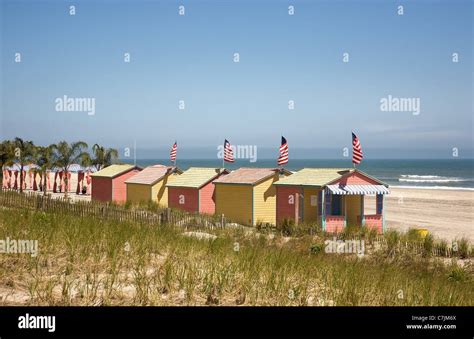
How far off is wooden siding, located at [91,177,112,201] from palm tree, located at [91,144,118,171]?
13335 mm

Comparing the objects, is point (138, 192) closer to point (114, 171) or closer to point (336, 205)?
point (114, 171)

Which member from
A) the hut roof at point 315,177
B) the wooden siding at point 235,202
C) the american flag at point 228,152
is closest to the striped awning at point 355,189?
the hut roof at point 315,177

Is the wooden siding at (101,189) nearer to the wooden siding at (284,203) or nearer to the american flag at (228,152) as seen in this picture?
the american flag at (228,152)

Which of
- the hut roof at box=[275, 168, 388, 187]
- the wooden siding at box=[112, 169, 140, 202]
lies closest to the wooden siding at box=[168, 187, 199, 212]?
the hut roof at box=[275, 168, 388, 187]

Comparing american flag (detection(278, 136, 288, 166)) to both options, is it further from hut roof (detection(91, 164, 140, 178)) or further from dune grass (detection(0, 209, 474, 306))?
dune grass (detection(0, 209, 474, 306))

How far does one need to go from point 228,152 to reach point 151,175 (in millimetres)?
6007

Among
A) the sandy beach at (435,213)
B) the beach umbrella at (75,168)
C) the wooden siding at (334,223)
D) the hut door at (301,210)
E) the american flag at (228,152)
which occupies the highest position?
the american flag at (228,152)

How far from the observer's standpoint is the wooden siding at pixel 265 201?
90.3 ft

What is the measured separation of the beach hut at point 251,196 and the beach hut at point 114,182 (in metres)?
11.6

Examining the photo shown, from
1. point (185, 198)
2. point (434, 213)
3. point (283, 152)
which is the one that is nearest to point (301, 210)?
point (283, 152)
